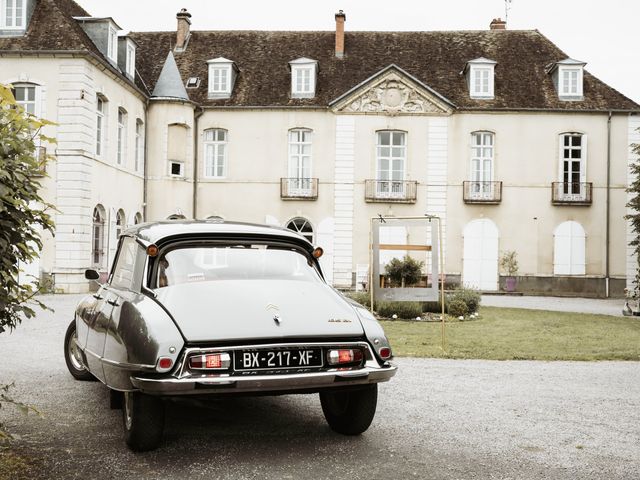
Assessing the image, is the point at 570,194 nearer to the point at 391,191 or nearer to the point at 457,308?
the point at 391,191

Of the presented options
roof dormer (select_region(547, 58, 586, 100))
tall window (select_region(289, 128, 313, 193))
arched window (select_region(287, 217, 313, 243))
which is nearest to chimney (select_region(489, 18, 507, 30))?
roof dormer (select_region(547, 58, 586, 100))

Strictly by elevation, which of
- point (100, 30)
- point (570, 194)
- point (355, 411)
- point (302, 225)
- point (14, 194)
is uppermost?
point (100, 30)

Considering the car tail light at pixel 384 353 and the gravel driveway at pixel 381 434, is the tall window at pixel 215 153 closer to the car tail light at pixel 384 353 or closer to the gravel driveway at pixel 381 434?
the gravel driveway at pixel 381 434

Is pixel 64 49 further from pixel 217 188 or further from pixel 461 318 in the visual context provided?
pixel 461 318

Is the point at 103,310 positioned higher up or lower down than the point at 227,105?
lower down

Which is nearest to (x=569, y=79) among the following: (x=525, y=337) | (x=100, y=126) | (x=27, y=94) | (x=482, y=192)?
(x=482, y=192)

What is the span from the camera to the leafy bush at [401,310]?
51.5 feet

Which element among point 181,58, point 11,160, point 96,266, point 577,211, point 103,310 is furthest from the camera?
point 181,58

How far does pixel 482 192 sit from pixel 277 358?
2615 centimetres

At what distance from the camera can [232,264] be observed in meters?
5.36

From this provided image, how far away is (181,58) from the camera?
106 ft

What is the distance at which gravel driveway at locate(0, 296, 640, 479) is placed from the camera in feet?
14.9

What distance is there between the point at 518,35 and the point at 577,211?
8.72 meters

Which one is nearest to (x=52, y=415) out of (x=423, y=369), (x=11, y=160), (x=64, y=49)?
(x=11, y=160)
